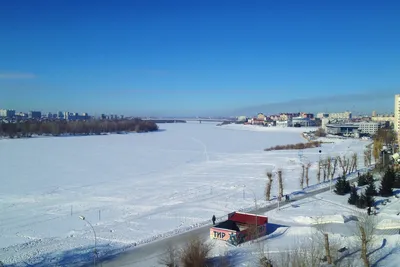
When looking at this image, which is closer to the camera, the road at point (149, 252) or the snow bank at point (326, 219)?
the road at point (149, 252)

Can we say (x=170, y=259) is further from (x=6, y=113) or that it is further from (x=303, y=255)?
(x=6, y=113)

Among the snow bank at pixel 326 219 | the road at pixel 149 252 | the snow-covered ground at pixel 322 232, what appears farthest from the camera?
the snow bank at pixel 326 219

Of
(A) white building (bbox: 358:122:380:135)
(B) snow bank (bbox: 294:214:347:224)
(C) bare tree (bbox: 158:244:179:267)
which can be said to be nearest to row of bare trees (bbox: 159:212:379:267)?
(C) bare tree (bbox: 158:244:179:267)

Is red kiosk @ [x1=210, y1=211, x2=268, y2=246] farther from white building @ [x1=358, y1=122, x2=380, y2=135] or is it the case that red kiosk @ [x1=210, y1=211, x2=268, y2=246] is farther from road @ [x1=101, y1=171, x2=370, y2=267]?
white building @ [x1=358, y1=122, x2=380, y2=135]

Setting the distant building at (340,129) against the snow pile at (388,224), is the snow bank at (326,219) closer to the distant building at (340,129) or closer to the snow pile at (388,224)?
the snow pile at (388,224)

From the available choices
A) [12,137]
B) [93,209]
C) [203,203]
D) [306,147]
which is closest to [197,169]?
[203,203]

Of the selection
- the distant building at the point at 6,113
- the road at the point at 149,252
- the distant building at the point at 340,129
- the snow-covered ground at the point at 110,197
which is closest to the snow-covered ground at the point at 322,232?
the road at the point at 149,252

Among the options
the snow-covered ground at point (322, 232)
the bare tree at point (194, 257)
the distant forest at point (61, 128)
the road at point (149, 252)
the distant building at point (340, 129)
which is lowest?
the road at point (149, 252)

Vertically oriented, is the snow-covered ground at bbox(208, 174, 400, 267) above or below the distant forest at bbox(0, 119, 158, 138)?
below

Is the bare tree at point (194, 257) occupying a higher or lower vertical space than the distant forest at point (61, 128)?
lower
